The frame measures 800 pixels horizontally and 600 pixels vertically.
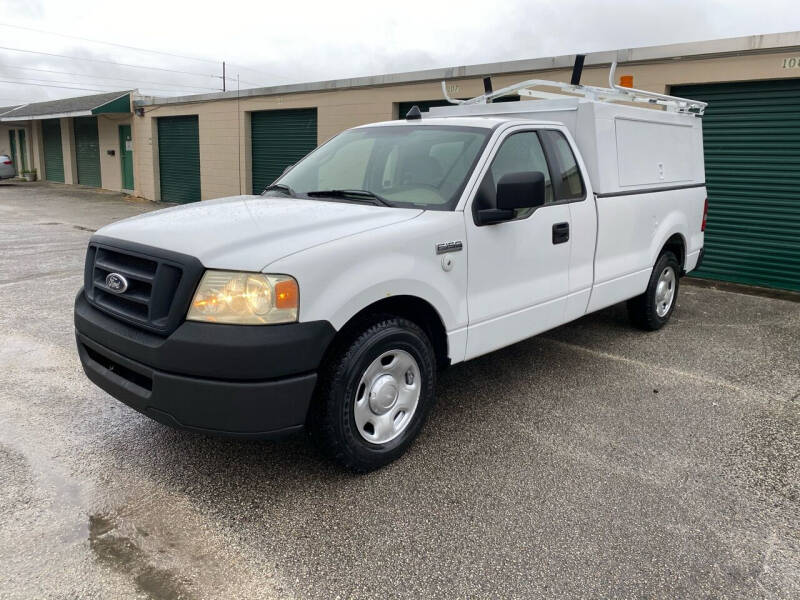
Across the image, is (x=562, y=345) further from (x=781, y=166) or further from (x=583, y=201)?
(x=781, y=166)

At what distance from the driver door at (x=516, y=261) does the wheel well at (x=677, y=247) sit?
2.20 m

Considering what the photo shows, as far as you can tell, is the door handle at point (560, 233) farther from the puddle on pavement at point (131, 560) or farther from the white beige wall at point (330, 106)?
the white beige wall at point (330, 106)

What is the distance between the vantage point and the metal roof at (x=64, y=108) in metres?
22.5

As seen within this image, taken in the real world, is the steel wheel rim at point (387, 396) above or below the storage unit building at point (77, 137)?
below

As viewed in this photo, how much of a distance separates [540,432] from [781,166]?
6506 mm

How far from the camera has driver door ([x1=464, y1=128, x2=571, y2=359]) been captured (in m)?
3.82

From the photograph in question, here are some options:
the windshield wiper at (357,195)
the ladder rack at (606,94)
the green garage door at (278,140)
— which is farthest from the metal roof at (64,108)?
the windshield wiper at (357,195)

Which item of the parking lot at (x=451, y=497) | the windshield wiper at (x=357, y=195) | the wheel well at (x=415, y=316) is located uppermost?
the windshield wiper at (x=357, y=195)

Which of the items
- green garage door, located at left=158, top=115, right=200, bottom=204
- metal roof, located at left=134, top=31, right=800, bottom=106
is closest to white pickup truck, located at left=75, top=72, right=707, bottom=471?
metal roof, located at left=134, top=31, right=800, bottom=106

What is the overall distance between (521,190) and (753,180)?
6.55 meters

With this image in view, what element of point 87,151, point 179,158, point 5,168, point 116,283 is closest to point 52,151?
point 5,168

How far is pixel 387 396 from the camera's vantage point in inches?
134

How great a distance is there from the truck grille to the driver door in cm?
163

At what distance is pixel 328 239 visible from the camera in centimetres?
310
